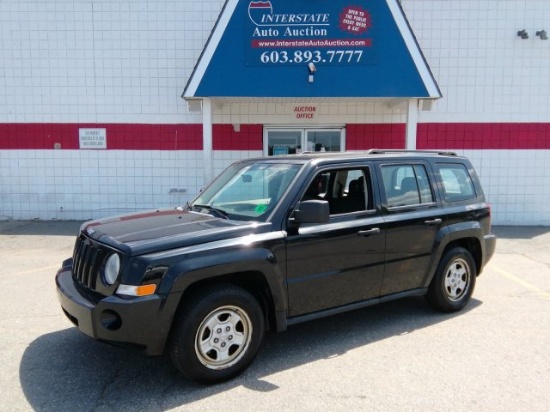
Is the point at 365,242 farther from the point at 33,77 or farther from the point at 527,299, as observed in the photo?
the point at 33,77

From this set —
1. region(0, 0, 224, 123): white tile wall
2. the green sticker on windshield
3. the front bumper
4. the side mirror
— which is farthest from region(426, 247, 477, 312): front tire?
region(0, 0, 224, 123): white tile wall

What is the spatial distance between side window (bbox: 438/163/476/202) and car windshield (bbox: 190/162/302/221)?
197cm

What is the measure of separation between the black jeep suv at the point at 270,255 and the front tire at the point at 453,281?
0.02m

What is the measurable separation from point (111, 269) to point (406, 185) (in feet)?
10.0

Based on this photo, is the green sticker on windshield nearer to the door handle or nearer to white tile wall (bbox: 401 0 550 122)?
the door handle

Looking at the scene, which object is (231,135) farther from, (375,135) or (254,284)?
(254,284)

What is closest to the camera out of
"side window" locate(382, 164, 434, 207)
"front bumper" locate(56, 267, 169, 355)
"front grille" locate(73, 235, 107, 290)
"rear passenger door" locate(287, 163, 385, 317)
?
"front bumper" locate(56, 267, 169, 355)

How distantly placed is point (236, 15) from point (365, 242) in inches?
266

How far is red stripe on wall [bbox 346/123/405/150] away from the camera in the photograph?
1119 cm

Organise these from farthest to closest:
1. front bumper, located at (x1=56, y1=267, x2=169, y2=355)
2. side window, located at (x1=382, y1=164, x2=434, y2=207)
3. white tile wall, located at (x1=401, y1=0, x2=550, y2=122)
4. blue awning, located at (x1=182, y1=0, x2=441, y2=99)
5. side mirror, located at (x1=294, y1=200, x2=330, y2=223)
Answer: white tile wall, located at (x1=401, y1=0, x2=550, y2=122), blue awning, located at (x1=182, y1=0, x2=441, y2=99), side window, located at (x1=382, y1=164, x2=434, y2=207), side mirror, located at (x1=294, y1=200, x2=330, y2=223), front bumper, located at (x1=56, y1=267, x2=169, y2=355)

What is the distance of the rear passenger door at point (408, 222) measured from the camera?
175 inches

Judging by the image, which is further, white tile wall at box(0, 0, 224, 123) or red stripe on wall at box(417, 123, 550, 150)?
red stripe on wall at box(417, 123, 550, 150)

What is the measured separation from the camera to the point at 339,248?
4.04 m

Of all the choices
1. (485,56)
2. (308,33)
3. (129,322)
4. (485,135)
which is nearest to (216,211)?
(129,322)
